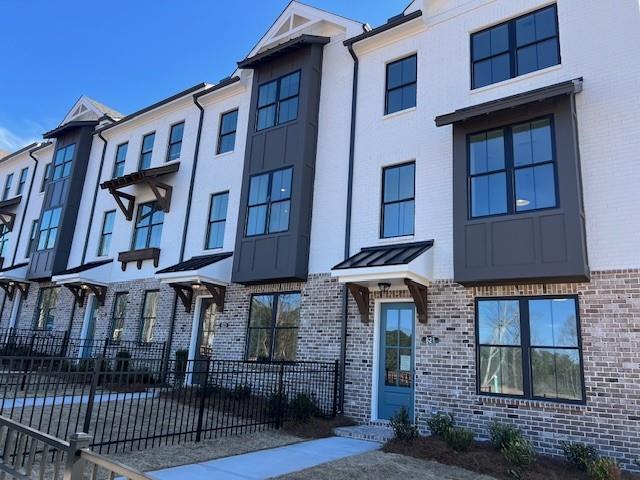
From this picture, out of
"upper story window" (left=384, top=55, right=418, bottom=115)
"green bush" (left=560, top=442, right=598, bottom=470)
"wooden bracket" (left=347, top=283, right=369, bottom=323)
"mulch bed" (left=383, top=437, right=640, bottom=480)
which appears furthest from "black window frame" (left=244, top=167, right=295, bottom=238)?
"green bush" (left=560, top=442, right=598, bottom=470)

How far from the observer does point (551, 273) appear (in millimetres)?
8469

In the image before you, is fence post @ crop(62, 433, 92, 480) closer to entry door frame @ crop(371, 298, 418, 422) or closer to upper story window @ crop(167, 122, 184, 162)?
entry door frame @ crop(371, 298, 418, 422)

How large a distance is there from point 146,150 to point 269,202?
7889 mm

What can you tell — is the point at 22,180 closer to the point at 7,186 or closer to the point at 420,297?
the point at 7,186

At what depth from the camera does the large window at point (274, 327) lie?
1235 cm

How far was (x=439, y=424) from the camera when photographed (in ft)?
28.5

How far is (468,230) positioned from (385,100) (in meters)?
4.58

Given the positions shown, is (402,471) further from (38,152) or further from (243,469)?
(38,152)

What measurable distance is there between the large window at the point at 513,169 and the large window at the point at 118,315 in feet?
40.8

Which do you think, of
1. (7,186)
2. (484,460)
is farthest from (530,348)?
(7,186)

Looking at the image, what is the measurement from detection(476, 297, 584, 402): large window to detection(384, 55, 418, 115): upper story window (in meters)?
5.46

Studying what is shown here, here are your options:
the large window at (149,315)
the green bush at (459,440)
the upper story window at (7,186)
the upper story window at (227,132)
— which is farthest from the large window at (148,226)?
the upper story window at (7,186)

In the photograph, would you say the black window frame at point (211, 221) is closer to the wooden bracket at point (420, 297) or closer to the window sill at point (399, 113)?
the window sill at point (399, 113)

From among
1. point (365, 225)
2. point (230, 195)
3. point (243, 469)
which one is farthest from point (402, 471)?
point (230, 195)
